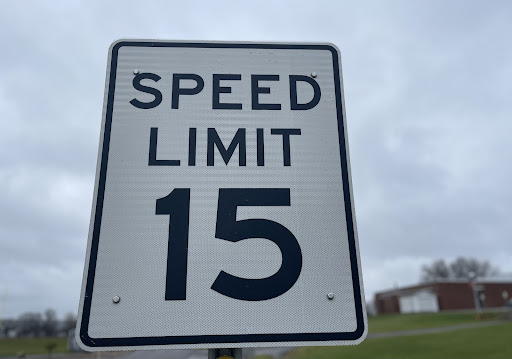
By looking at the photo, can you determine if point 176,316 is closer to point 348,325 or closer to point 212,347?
point 212,347

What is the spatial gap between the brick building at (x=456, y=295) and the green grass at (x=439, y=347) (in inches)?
986

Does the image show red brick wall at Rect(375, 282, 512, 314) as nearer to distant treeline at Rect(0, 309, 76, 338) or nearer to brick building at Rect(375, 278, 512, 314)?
brick building at Rect(375, 278, 512, 314)

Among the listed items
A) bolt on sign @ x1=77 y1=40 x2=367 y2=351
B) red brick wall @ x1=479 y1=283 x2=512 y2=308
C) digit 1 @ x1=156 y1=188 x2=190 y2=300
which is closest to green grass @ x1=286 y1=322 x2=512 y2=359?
bolt on sign @ x1=77 y1=40 x2=367 y2=351

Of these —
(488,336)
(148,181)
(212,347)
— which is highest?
(148,181)

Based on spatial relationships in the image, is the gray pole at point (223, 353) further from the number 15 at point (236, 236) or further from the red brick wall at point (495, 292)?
the red brick wall at point (495, 292)

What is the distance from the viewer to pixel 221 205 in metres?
1.48

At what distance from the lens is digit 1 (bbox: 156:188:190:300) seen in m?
1.35

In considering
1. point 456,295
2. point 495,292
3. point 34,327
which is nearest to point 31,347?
point 34,327

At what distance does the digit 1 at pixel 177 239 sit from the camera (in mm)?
1353

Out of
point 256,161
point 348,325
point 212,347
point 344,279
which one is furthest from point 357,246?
point 212,347

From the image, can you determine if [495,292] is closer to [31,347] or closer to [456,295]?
[456,295]

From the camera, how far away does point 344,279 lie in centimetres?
142

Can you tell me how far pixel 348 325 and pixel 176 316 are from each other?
22.5 inches

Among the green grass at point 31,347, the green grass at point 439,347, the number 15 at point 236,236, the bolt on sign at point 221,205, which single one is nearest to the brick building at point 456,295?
the green grass at point 439,347
